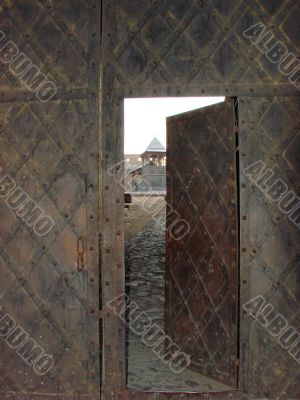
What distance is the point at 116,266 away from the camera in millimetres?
3252

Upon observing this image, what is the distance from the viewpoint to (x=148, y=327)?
521 cm

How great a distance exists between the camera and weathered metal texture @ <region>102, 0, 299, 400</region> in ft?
10.4

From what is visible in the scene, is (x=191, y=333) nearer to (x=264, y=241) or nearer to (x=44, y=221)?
(x=264, y=241)

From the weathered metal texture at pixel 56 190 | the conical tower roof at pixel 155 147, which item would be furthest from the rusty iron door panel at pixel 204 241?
the conical tower roof at pixel 155 147

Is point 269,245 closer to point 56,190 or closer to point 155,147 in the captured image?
point 56,190

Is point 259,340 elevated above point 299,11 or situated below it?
below

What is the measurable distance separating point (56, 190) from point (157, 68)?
4.35 feet

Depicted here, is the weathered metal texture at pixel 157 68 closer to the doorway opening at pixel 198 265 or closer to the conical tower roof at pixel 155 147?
the doorway opening at pixel 198 265

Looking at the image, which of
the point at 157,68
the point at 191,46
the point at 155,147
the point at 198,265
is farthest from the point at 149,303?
the point at 155,147

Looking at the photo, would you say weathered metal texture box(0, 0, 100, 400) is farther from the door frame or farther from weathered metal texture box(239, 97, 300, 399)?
weathered metal texture box(239, 97, 300, 399)

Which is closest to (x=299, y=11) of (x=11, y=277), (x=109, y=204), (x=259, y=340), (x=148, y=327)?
(x=109, y=204)

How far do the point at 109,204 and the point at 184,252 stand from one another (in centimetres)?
118

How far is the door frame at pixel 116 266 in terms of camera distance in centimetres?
321

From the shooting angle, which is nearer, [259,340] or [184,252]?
[259,340]
